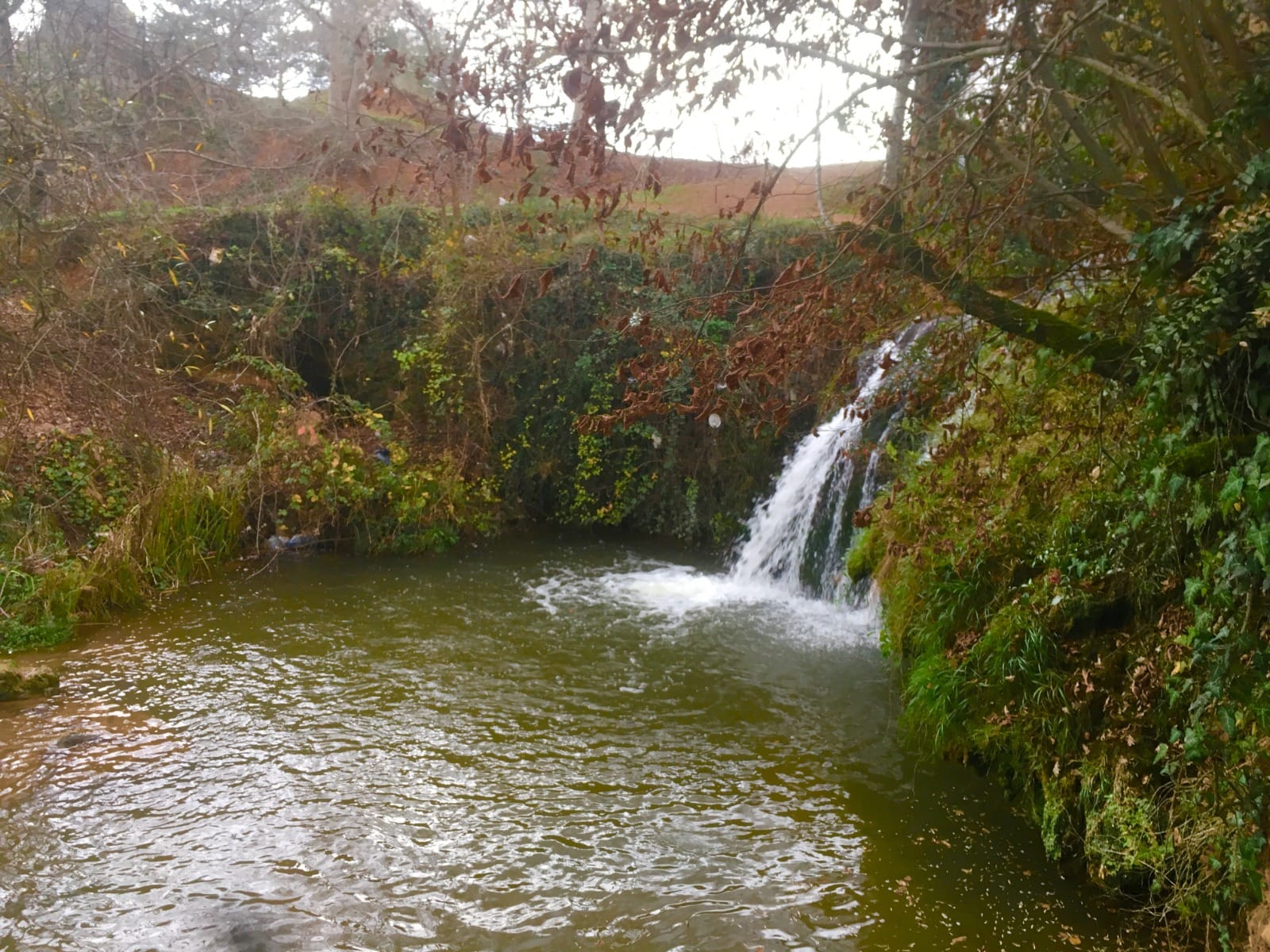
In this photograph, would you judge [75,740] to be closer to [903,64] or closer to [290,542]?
[290,542]

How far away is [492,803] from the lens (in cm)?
443

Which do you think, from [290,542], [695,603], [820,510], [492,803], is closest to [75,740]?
[492,803]

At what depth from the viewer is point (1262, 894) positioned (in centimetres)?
293

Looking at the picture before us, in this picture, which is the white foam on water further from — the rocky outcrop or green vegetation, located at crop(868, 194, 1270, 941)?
the rocky outcrop

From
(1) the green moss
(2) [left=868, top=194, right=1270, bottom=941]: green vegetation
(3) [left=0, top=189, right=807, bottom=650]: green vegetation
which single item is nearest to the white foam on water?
(1) the green moss

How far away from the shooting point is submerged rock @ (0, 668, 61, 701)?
5344mm

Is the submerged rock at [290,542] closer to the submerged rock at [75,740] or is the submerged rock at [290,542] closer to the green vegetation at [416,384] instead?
the green vegetation at [416,384]

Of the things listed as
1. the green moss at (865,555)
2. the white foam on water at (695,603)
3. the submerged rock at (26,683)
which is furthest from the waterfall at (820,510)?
the submerged rock at (26,683)

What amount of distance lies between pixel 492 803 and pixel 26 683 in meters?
3.22

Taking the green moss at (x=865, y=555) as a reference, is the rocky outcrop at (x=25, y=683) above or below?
below

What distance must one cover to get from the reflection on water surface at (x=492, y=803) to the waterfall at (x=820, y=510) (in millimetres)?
1183

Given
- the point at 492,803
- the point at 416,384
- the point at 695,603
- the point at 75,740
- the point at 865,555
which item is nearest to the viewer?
the point at 492,803

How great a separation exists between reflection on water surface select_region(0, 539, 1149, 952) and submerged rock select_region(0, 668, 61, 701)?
0.15m

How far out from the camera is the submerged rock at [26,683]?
534 cm
